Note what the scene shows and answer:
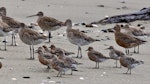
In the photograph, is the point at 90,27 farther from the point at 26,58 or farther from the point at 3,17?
the point at 26,58

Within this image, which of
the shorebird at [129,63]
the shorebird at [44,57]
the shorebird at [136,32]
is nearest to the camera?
the shorebird at [44,57]

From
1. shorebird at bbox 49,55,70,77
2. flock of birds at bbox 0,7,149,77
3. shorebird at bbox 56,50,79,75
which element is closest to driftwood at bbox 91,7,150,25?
flock of birds at bbox 0,7,149,77

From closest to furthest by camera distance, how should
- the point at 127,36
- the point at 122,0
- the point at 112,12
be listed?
the point at 127,36, the point at 112,12, the point at 122,0

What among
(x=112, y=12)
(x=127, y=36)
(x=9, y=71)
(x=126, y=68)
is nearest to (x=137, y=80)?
(x=126, y=68)

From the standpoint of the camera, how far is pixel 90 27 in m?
19.6

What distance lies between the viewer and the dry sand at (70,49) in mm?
11773

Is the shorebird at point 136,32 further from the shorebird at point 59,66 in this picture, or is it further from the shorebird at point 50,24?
the shorebird at point 59,66

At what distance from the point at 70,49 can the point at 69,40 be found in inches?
10.2

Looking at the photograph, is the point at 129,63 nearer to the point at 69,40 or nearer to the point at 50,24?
the point at 69,40

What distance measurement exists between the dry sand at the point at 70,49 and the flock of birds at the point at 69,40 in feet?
0.61

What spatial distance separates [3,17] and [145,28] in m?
4.79

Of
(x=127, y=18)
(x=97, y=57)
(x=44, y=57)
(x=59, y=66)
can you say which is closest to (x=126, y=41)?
(x=97, y=57)

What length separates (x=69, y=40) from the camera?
52.0ft

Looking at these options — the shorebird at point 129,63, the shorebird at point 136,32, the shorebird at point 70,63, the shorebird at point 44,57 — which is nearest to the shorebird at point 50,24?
the shorebird at point 136,32
